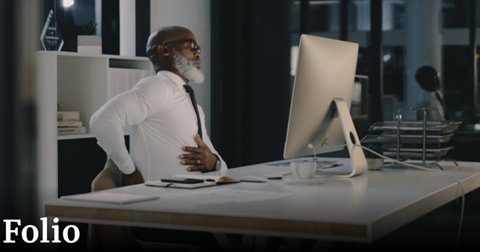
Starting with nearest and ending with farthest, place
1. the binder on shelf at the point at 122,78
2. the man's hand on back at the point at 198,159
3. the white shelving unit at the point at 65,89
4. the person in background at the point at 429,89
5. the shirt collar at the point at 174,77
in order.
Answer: the man's hand on back at the point at 198,159
the shirt collar at the point at 174,77
the white shelving unit at the point at 65,89
the binder on shelf at the point at 122,78
the person in background at the point at 429,89

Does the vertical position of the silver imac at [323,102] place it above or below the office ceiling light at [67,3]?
below

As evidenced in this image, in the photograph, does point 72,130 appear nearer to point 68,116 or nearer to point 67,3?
point 68,116

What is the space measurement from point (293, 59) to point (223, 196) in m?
3.72

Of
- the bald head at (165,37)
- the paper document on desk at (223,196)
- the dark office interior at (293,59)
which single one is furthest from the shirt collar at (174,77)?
the paper document on desk at (223,196)

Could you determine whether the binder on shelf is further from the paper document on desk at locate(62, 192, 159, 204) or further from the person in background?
the person in background

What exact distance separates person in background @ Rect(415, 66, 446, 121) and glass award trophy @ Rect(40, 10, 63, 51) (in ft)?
10.3

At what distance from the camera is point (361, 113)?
504cm

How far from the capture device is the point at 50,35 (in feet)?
10.5

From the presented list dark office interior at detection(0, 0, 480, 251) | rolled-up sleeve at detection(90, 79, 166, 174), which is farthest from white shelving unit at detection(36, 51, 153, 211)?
rolled-up sleeve at detection(90, 79, 166, 174)

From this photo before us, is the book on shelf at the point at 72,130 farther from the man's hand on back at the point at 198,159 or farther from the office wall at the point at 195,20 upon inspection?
the office wall at the point at 195,20

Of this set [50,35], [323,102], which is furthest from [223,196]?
[50,35]

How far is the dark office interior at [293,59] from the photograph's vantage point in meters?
4.08

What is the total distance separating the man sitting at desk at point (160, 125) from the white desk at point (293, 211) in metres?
0.67

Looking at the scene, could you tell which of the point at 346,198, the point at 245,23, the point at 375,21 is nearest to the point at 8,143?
the point at 346,198
